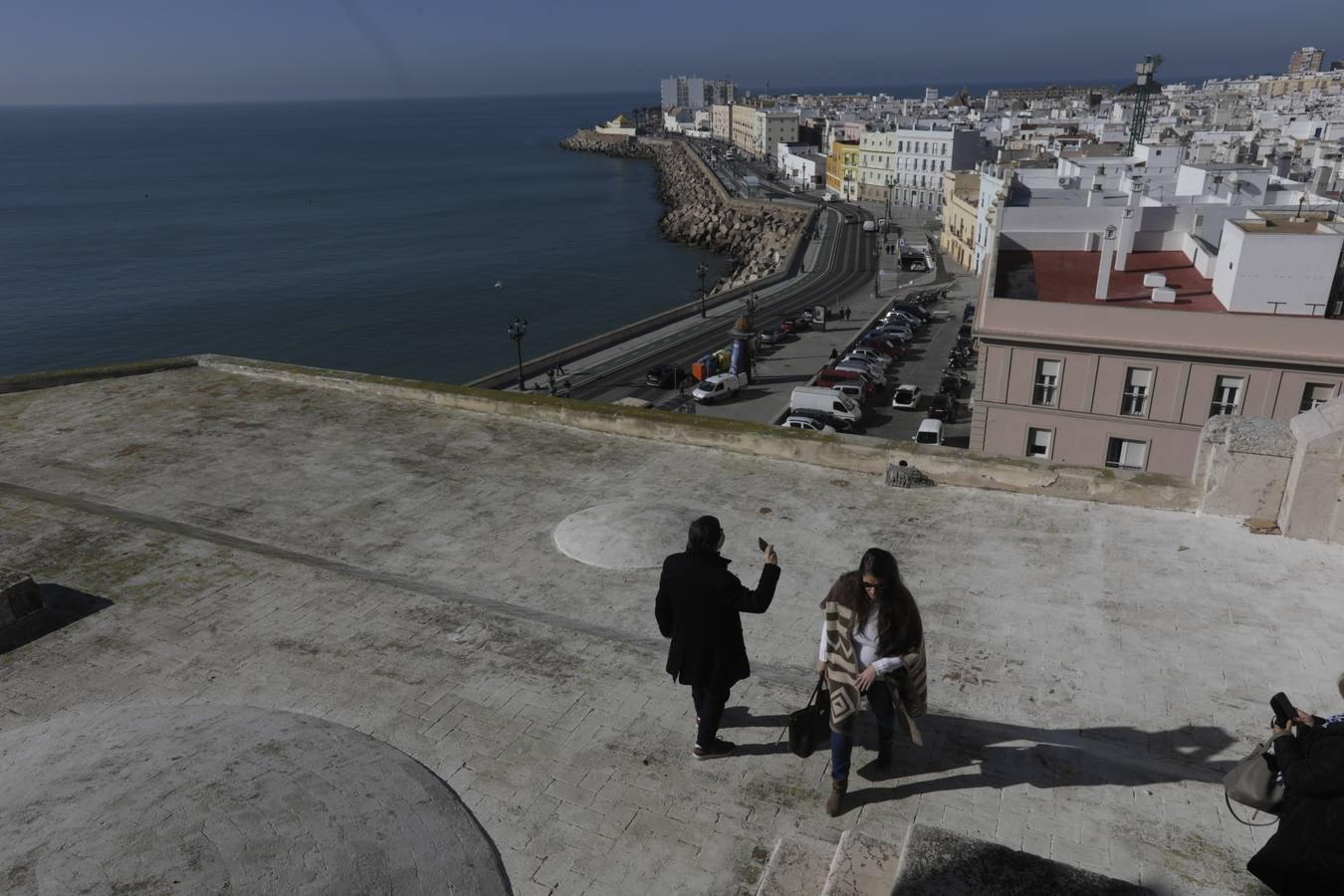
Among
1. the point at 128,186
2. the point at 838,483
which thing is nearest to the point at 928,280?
the point at 838,483

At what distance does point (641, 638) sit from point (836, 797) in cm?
257

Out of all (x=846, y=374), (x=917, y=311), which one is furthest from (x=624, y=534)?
(x=917, y=311)

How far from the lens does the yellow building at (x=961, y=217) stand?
225 ft

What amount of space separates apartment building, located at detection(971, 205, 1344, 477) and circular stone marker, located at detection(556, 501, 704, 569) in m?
16.9

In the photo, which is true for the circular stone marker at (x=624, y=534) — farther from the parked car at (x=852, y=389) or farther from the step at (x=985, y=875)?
the parked car at (x=852, y=389)

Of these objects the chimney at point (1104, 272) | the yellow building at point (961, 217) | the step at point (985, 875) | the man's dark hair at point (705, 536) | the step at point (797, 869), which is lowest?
the yellow building at point (961, 217)

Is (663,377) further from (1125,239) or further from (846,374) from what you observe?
(1125,239)

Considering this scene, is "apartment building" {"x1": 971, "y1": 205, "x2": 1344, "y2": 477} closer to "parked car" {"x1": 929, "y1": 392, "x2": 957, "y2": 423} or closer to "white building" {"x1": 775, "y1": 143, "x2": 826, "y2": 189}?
"parked car" {"x1": 929, "y1": 392, "x2": 957, "y2": 423}

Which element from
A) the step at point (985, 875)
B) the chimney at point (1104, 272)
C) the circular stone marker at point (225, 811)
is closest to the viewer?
the step at point (985, 875)

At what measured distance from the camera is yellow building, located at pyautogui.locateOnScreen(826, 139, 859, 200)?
110 m

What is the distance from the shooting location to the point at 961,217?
71.0 meters

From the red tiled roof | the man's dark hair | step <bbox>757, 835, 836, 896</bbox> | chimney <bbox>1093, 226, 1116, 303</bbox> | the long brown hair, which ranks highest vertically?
the man's dark hair

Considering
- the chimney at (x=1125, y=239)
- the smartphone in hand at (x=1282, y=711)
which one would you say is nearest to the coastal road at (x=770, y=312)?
the chimney at (x=1125, y=239)

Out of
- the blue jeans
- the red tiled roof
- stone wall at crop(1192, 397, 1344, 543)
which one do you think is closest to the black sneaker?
the blue jeans
